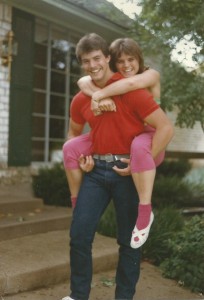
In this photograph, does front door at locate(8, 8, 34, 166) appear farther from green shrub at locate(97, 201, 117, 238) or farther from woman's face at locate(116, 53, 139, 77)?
woman's face at locate(116, 53, 139, 77)

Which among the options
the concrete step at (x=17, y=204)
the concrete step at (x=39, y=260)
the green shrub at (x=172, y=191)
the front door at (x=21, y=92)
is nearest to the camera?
the concrete step at (x=39, y=260)

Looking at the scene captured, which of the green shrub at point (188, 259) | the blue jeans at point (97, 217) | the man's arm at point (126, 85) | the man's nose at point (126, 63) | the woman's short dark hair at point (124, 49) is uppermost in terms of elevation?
the woman's short dark hair at point (124, 49)

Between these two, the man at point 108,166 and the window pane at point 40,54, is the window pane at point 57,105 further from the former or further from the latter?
the man at point 108,166

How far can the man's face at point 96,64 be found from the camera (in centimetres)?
288

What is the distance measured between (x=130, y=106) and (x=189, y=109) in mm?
4194

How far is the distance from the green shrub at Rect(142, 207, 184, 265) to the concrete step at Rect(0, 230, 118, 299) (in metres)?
0.38

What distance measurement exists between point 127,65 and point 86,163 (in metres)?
0.65

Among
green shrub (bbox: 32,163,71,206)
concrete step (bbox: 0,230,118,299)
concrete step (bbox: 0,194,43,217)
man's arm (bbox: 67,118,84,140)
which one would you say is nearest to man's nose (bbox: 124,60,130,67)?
man's arm (bbox: 67,118,84,140)

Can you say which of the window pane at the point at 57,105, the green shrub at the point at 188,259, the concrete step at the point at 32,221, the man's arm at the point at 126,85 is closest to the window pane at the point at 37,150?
the window pane at the point at 57,105

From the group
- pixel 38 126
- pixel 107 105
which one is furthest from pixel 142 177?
pixel 38 126

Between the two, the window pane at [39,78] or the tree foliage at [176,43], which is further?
the window pane at [39,78]

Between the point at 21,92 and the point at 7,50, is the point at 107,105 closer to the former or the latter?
the point at 7,50

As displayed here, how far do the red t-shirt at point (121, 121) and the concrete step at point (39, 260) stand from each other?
56.6 inches

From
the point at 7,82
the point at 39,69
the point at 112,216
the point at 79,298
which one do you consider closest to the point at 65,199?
the point at 112,216
